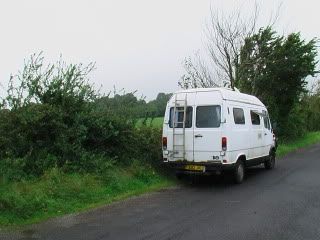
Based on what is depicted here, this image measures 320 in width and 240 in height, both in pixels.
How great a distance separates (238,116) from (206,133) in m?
1.39

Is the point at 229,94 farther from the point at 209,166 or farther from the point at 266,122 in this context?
the point at 266,122

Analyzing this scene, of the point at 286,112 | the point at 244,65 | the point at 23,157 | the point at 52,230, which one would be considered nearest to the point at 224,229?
the point at 52,230

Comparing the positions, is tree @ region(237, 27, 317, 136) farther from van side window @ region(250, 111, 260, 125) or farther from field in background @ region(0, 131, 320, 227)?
field in background @ region(0, 131, 320, 227)

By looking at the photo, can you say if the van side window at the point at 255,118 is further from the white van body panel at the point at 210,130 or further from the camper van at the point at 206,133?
the white van body panel at the point at 210,130

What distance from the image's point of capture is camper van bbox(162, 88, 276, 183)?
39.8ft

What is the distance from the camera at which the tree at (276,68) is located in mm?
27297

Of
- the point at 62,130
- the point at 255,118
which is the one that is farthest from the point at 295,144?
the point at 62,130

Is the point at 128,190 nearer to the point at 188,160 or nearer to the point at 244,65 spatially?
the point at 188,160

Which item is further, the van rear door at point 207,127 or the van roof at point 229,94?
the van roof at point 229,94

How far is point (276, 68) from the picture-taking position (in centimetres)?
2786

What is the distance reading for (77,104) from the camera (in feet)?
40.2

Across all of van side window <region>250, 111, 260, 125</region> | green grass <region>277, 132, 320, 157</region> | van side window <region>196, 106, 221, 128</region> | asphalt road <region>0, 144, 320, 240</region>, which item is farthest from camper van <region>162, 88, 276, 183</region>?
green grass <region>277, 132, 320, 157</region>

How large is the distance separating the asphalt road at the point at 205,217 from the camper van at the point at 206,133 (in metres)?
0.66

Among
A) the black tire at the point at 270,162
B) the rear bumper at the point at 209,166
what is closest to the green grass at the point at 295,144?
the black tire at the point at 270,162
